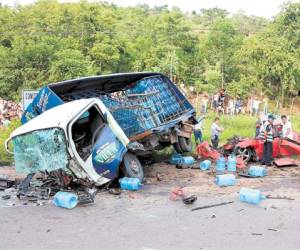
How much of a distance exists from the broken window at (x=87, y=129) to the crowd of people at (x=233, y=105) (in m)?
14.4

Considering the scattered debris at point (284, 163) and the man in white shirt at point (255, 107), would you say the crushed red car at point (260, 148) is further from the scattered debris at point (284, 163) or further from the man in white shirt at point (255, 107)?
the man in white shirt at point (255, 107)

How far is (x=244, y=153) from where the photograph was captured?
43.9 feet

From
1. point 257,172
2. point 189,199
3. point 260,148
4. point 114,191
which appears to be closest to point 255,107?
point 260,148

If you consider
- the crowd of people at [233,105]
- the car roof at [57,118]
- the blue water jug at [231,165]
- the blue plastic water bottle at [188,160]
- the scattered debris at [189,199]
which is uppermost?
the car roof at [57,118]

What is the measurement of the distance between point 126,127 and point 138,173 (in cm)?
127

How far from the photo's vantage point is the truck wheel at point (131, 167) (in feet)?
35.2

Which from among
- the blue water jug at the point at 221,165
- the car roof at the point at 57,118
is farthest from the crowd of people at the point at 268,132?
the car roof at the point at 57,118

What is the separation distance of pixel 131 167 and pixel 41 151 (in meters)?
2.26

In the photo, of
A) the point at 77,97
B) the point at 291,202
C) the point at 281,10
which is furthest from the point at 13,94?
the point at 291,202

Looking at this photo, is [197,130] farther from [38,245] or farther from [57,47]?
[57,47]

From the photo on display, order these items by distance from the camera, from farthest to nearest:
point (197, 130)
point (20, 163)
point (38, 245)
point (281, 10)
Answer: point (281, 10) < point (197, 130) < point (20, 163) < point (38, 245)

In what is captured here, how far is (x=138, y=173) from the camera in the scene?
435 inches

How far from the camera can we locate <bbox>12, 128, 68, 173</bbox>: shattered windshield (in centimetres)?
938

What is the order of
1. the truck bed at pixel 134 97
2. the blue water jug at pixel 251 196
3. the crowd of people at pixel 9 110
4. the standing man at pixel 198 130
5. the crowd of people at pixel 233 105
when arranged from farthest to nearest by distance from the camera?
the crowd of people at pixel 9 110
the crowd of people at pixel 233 105
the standing man at pixel 198 130
the truck bed at pixel 134 97
the blue water jug at pixel 251 196
